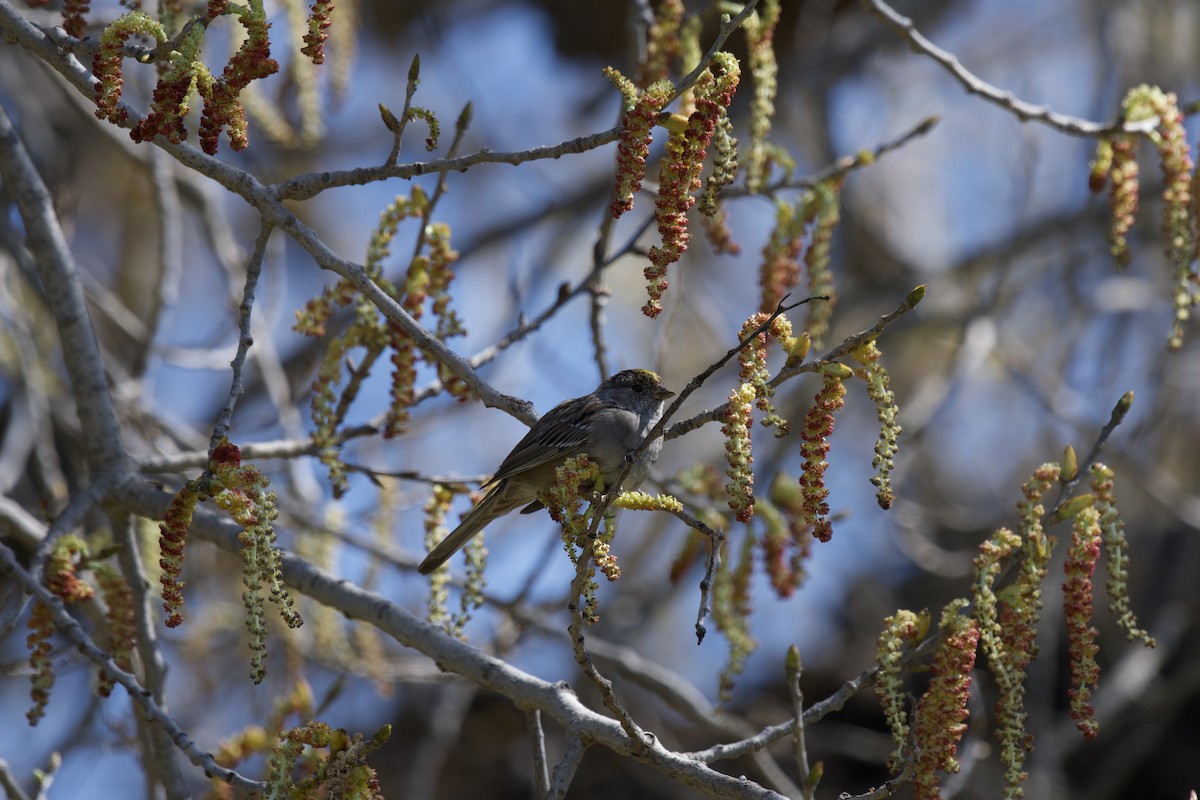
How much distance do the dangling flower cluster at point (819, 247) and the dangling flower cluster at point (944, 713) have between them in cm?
122

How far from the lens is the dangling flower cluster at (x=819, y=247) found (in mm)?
3762

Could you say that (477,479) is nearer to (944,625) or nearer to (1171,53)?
(944,625)

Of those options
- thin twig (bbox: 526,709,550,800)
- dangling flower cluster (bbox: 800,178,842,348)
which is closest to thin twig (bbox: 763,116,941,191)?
dangling flower cluster (bbox: 800,178,842,348)

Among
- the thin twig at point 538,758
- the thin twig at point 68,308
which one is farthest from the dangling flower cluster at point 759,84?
the thin twig at point 68,308

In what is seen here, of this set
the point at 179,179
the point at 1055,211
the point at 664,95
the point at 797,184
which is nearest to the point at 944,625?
the point at 664,95

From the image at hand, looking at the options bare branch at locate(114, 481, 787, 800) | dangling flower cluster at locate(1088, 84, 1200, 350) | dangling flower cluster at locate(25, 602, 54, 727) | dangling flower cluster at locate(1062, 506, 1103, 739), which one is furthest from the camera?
dangling flower cluster at locate(1088, 84, 1200, 350)

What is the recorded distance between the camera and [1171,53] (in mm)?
7938

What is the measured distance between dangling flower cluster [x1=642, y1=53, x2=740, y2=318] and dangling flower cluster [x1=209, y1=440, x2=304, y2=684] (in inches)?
36.0

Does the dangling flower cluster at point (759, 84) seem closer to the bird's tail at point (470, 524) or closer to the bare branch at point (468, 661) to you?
the bird's tail at point (470, 524)

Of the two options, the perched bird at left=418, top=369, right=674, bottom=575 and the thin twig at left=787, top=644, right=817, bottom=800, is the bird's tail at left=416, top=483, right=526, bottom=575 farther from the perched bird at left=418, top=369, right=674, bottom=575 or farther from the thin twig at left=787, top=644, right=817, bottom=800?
the thin twig at left=787, top=644, right=817, bottom=800

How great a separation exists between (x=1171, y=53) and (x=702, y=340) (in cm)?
362

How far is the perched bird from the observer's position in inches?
159

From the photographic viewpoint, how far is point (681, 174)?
8.51 feet

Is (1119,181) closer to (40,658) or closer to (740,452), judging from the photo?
(740,452)
